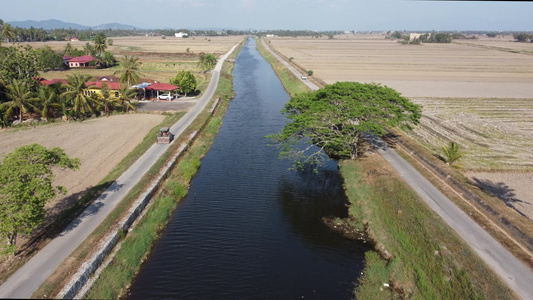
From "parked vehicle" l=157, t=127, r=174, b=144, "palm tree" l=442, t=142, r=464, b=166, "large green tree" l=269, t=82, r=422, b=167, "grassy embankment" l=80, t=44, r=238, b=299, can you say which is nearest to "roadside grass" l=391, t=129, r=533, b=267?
"palm tree" l=442, t=142, r=464, b=166

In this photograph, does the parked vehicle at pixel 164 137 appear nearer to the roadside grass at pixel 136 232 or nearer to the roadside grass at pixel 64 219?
the roadside grass at pixel 136 232

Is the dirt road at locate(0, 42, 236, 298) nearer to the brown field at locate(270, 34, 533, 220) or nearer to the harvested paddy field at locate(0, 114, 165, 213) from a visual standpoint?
the harvested paddy field at locate(0, 114, 165, 213)

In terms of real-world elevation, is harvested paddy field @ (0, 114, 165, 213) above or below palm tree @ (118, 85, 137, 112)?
below

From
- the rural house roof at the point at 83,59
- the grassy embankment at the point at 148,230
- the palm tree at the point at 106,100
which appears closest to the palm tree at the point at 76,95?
the palm tree at the point at 106,100

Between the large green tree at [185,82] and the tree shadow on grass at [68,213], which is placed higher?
the large green tree at [185,82]

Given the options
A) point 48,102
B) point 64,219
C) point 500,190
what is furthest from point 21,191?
point 500,190
